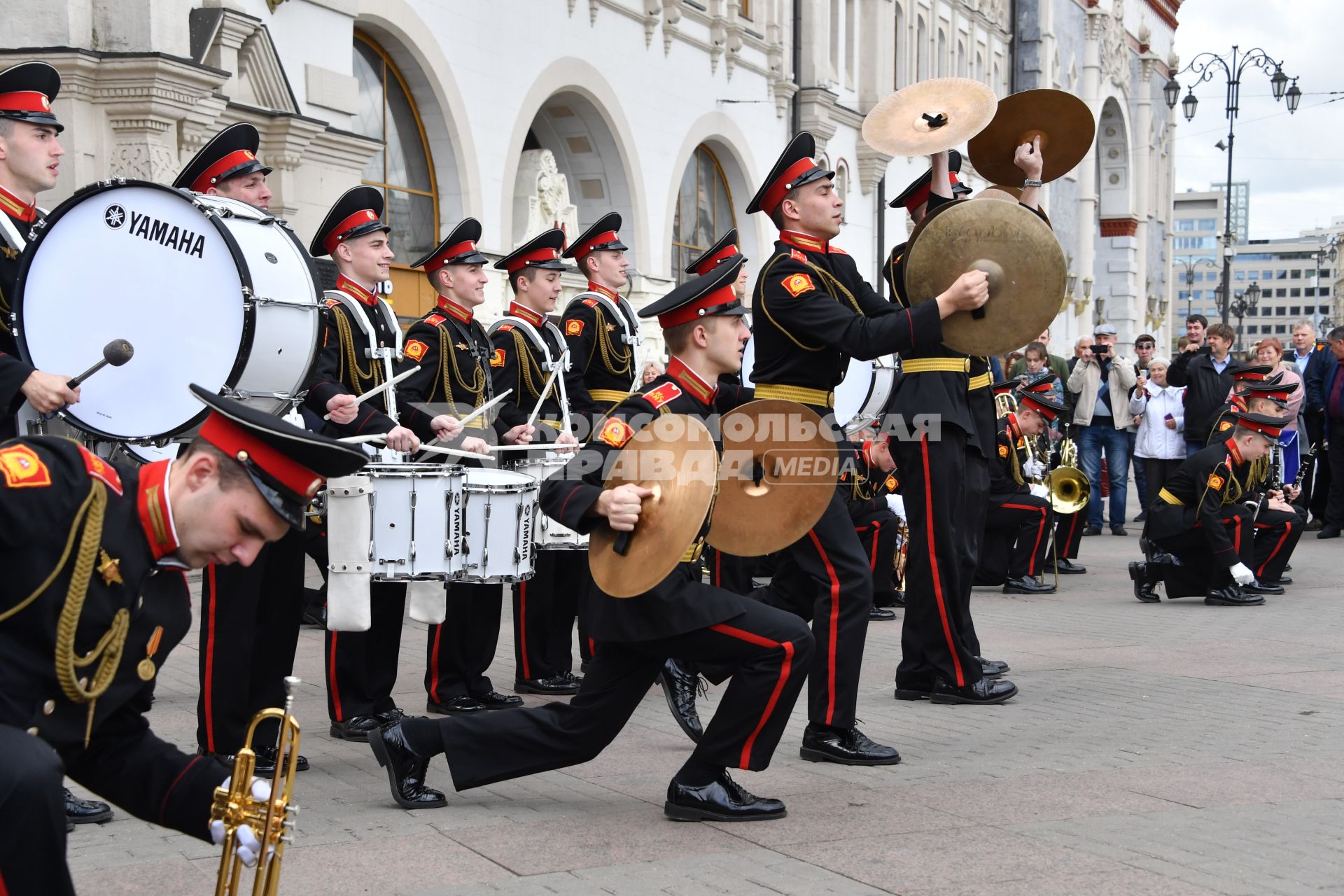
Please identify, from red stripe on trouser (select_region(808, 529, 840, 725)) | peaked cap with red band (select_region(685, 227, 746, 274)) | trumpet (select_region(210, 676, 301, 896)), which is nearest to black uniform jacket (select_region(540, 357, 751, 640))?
red stripe on trouser (select_region(808, 529, 840, 725))

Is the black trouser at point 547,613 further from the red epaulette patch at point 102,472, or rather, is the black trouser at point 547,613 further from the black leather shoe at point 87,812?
the red epaulette patch at point 102,472

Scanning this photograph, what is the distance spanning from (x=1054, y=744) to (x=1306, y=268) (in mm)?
163093

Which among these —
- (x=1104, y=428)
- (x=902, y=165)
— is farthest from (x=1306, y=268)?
(x=1104, y=428)

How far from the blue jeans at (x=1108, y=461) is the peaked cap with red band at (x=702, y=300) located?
39.5 feet

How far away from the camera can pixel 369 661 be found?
620 centimetres

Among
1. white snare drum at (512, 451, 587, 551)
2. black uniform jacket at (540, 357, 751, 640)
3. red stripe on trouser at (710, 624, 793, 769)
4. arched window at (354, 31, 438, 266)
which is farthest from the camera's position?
arched window at (354, 31, 438, 266)

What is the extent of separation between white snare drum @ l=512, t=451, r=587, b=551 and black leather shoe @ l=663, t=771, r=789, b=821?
210cm

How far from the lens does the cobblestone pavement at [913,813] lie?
14.0 feet

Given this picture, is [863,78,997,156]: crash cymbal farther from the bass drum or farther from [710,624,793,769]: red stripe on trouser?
the bass drum

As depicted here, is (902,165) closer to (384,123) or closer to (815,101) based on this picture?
(815,101)

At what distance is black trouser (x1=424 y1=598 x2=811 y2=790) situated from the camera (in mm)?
4840

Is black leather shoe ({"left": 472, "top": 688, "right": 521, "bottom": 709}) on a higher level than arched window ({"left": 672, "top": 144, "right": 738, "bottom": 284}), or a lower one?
lower

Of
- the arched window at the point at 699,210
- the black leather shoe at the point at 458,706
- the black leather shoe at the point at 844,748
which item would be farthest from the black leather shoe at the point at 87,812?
the arched window at the point at 699,210

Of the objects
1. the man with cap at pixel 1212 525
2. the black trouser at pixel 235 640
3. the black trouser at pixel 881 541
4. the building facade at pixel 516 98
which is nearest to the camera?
the black trouser at pixel 235 640
